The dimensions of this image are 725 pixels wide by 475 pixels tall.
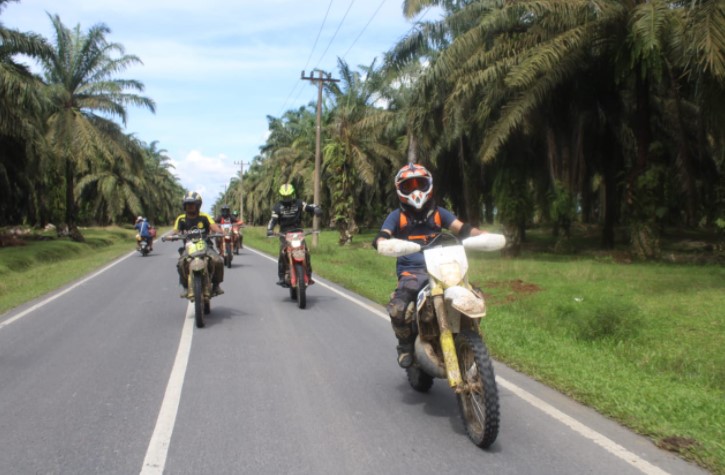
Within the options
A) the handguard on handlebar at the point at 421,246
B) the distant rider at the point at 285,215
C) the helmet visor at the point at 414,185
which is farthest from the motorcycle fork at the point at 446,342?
the distant rider at the point at 285,215

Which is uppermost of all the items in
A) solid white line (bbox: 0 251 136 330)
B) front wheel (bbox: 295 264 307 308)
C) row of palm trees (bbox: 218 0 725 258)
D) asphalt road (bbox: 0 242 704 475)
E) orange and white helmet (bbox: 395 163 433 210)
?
row of palm trees (bbox: 218 0 725 258)

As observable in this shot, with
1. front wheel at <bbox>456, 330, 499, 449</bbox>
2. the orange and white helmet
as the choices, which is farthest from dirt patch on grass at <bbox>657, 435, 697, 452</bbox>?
the orange and white helmet

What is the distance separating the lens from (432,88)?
2130 cm

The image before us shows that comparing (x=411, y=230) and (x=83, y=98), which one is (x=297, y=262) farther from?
(x=83, y=98)

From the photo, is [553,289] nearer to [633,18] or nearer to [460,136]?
[633,18]

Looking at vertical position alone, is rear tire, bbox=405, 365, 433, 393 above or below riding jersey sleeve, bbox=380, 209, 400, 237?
below

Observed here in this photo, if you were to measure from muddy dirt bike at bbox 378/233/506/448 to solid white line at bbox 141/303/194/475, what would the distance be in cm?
208

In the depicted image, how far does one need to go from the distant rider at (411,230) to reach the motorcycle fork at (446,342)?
1.83 feet

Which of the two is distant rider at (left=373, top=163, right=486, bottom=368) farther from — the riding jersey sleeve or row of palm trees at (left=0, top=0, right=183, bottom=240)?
row of palm trees at (left=0, top=0, right=183, bottom=240)

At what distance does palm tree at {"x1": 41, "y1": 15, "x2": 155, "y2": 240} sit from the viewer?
31125mm

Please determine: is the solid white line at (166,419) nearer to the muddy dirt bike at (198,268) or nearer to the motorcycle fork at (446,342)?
the muddy dirt bike at (198,268)

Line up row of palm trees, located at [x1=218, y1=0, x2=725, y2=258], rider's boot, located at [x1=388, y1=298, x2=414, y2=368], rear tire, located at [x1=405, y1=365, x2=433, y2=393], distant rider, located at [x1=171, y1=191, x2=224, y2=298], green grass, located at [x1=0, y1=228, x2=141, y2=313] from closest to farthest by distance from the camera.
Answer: rider's boot, located at [x1=388, y1=298, x2=414, y2=368]
rear tire, located at [x1=405, y1=365, x2=433, y2=393]
distant rider, located at [x1=171, y1=191, x2=224, y2=298]
green grass, located at [x1=0, y1=228, x2=141, y2=313]
row of palm trees, located at [x1=218, y1=0, x2=725, y2=258]

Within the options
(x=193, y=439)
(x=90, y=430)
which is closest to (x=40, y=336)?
(x=90, y=430)

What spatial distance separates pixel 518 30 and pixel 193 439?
1775cm
